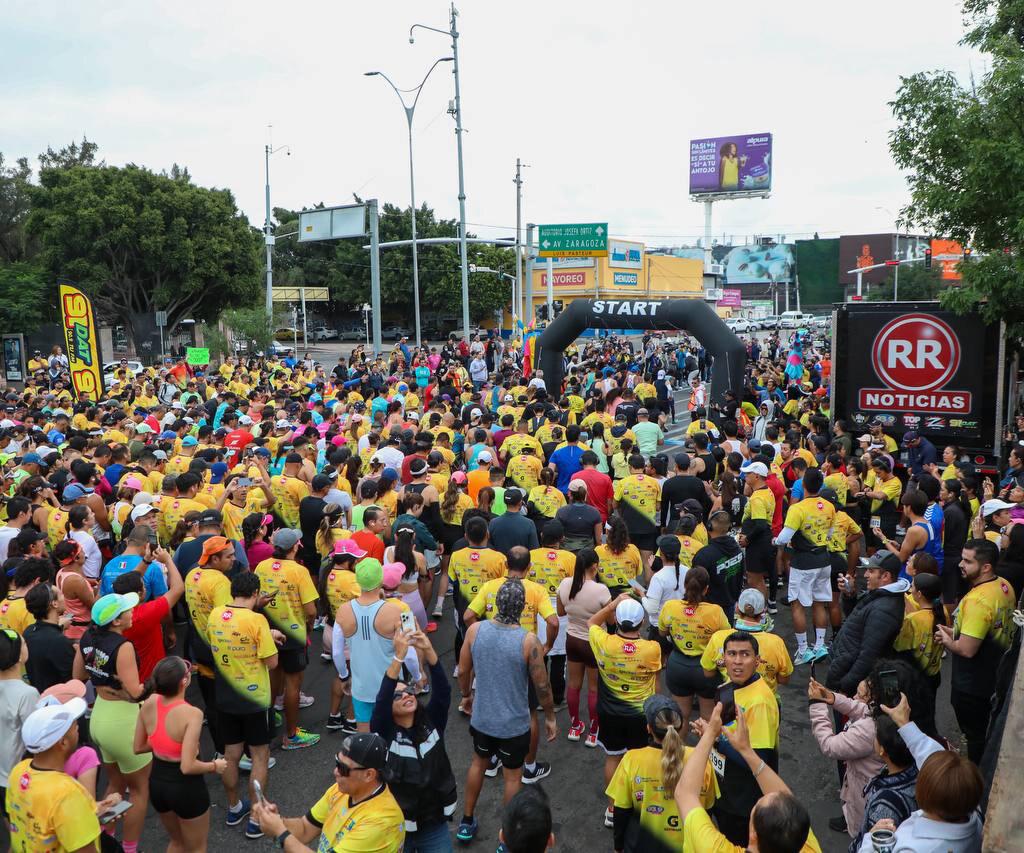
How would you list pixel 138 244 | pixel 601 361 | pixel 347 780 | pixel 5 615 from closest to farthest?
1. pixel 347 780
2. pixel 5 615
3. pixel 601 361
4. pixel 138 244

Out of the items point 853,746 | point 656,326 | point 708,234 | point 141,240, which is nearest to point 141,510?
point 853,746

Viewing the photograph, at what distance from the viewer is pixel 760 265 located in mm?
98938

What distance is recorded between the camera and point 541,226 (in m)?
32.8

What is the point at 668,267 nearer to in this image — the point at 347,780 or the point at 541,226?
the point at 541,226

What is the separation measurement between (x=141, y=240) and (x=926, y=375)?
34354 mm

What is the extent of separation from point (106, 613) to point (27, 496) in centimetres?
352

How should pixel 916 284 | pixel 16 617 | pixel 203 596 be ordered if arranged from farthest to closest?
pixel 916 284 < pixel 203 596 < pixel 16 617

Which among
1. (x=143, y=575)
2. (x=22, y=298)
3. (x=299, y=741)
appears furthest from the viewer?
(x=22, y=298)

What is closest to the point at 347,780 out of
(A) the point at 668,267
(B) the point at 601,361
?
(B) the point at 601,361

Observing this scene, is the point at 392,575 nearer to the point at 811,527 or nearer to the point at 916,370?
the point at 811,527

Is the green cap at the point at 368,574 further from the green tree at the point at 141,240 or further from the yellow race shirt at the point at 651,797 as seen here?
the green tree at the point at 141,240

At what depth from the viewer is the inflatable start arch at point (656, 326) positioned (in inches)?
637

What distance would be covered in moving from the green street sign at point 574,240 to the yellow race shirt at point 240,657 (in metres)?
28.0

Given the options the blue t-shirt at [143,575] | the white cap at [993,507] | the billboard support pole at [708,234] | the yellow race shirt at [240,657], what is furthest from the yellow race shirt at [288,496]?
the billboard support pole at [708,234]
